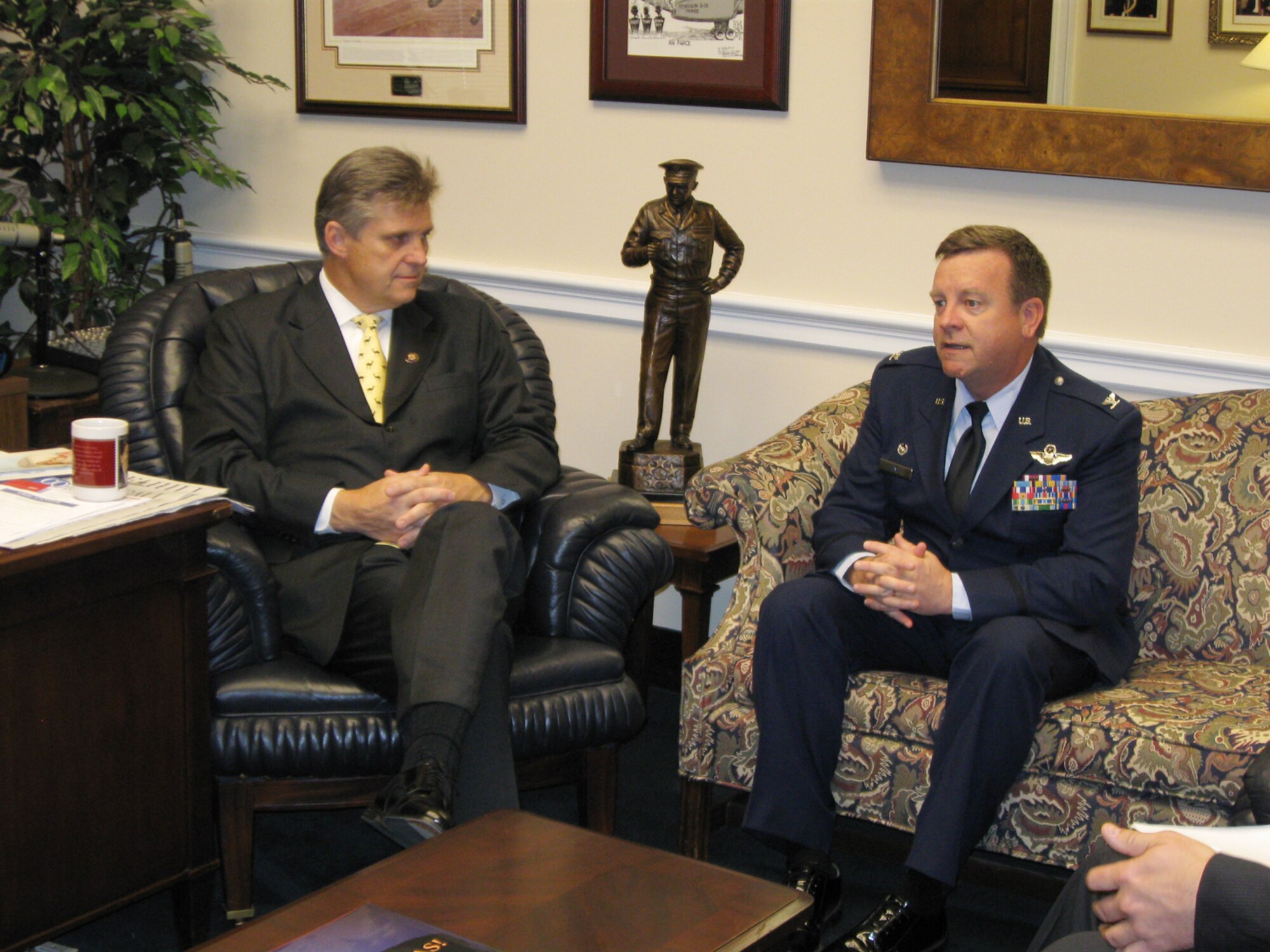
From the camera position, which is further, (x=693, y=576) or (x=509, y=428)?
(x=693, y=576)

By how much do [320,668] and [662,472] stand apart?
101cm

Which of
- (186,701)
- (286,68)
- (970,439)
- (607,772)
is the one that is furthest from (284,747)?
(286,68)

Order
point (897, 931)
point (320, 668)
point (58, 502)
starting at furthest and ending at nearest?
point (320, 668), point (897, 931), point (58, 502)

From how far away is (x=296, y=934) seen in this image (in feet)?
5.25

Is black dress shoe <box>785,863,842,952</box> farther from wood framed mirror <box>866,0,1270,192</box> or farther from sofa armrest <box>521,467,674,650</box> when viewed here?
wood framed mirror <box>866,0,1270,192</box>

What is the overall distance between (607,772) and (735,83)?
169 centimetres

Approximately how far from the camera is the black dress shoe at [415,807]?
2.05 meters

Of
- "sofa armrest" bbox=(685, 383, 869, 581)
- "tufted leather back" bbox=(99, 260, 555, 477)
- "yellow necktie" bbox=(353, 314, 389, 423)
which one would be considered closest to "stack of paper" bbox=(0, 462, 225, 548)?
"tufted leather back" bbox=(99, 260, 555, 477)

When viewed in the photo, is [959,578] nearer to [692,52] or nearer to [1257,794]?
[1257,794]

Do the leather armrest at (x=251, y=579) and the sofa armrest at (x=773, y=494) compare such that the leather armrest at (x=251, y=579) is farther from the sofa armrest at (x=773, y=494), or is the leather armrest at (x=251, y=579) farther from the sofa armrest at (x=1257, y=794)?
the sofa armrest at (x=1257, y=794)

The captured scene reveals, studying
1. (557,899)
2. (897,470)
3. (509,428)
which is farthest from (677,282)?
(557,899)

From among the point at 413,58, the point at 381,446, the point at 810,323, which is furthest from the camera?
the point at 413,58

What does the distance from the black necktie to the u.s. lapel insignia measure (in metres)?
0.11

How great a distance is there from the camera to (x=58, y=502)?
223cm
